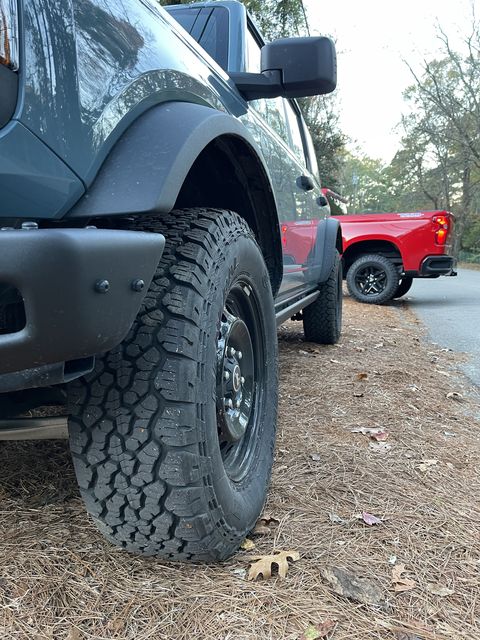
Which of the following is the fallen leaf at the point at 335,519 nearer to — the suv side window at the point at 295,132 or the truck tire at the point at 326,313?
the suv side window at the point at 295,132

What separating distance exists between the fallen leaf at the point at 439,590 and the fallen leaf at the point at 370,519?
0.31 metres

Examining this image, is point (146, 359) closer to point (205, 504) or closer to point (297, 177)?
point (205, 504)

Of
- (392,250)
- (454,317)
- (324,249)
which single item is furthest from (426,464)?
(392,250)

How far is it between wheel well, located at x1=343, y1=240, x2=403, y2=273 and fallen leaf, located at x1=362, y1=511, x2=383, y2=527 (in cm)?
792

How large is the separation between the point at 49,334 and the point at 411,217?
29.5 feet

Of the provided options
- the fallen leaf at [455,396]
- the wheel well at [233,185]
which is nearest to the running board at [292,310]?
the wheel well at [233,185]

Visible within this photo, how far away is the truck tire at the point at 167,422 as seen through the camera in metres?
1.30

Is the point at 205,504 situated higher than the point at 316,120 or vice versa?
the point at 316,120

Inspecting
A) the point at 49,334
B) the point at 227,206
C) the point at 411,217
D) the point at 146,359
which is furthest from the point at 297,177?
the point at 411,217

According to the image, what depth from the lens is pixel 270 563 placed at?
1.51 metres

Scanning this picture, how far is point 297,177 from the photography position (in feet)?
10.9

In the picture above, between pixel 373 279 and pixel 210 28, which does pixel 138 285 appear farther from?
pixel 373 279

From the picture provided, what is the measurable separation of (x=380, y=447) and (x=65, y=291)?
192cm

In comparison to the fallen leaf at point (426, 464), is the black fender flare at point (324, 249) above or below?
above
